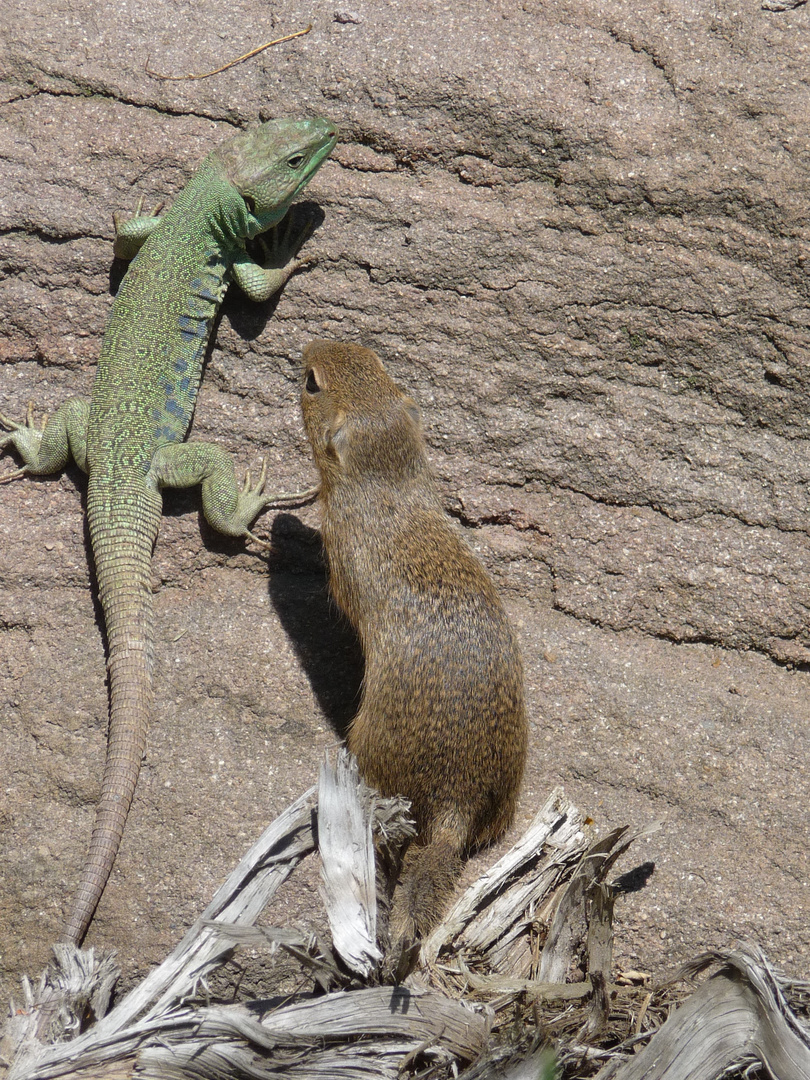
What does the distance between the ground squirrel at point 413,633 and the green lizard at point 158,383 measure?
71 cm

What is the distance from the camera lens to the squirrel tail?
185 inches

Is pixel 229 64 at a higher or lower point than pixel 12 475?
higher

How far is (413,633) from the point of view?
4.88m

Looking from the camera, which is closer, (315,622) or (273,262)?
(315,622)

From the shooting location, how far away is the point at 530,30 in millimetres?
6059

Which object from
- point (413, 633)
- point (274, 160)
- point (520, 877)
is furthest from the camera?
point (274, 160)

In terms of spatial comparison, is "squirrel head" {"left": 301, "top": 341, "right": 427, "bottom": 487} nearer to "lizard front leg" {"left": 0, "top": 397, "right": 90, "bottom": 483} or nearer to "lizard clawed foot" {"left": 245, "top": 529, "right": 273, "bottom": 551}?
"lizard clawed foot" {"left": 245, "top": 529, "right": 273, "bottom": 551}

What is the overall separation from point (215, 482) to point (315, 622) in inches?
37.0

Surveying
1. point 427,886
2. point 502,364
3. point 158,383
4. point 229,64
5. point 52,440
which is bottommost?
point 427,886

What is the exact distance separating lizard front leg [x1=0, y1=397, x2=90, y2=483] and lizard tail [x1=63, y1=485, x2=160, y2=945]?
1.15ft

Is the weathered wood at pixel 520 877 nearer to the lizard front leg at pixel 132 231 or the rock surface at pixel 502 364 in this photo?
the rock surface at pixel 502 364

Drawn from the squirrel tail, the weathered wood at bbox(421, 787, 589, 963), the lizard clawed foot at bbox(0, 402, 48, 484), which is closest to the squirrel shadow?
the squirrel tail

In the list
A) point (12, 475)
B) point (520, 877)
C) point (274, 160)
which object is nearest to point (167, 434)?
point (12, 475)

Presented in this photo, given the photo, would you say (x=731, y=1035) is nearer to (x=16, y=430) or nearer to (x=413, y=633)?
(x=413, y=633)
